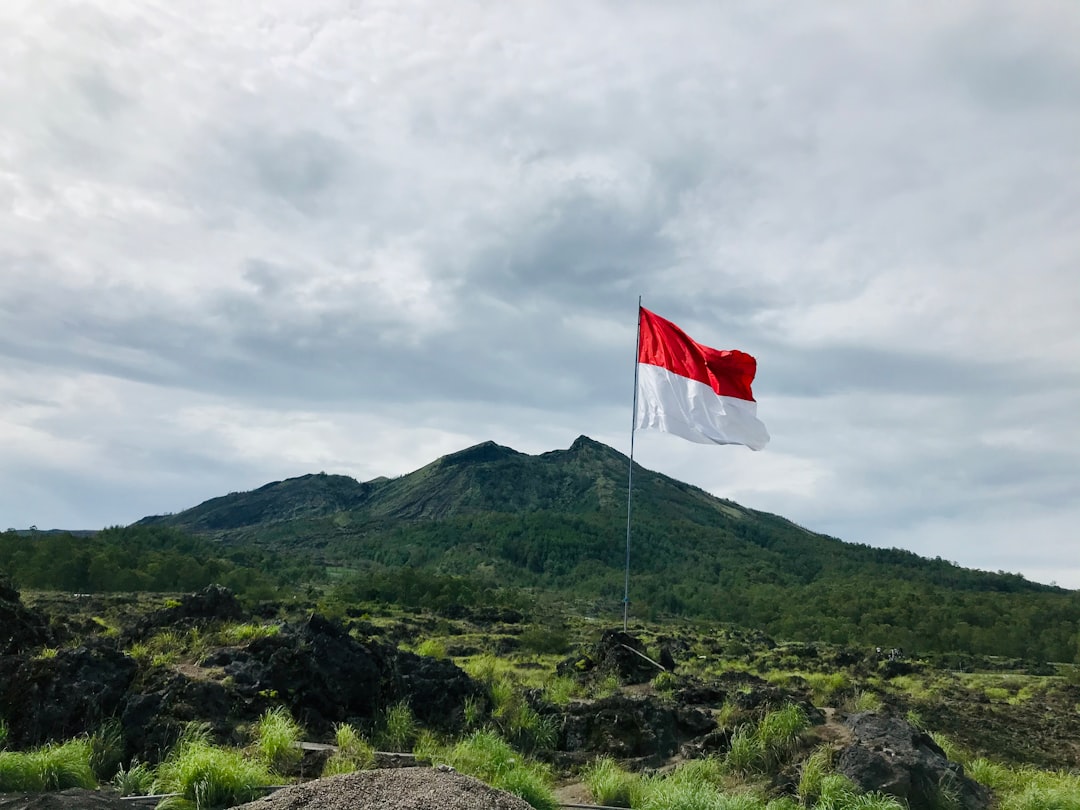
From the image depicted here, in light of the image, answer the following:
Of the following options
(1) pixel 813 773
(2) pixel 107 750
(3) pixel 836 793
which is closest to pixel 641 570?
(1) pixel 813 773

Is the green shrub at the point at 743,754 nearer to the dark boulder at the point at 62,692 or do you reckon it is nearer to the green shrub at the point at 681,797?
the green shrub at the point at 681,797

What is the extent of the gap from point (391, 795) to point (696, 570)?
127 metres

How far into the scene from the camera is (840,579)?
120 meters

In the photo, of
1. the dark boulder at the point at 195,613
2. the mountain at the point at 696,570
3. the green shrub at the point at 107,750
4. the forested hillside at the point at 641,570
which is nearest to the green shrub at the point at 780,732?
the green shrub at the point at 107,750

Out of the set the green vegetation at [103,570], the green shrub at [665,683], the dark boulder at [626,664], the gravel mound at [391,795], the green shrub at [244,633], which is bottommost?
the gravel mound at [391,795]

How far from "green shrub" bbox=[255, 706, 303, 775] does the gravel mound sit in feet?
6.90

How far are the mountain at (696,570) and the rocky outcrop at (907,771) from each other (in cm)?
Result: 5725

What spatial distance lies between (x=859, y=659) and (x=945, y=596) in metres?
62.3

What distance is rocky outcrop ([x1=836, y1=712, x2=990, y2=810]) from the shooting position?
30.5ft

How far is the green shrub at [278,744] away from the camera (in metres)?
9.35

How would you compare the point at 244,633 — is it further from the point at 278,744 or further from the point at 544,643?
the point at 544,643

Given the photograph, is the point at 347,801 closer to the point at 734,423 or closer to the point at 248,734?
the point at 248,734

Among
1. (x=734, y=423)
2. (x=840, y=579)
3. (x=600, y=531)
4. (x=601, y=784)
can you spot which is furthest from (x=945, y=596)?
(x=601, y=784)

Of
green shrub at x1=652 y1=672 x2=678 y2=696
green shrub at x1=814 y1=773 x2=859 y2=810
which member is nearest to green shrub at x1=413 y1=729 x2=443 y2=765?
green shrub at x1=814 y1=773 x2=859 y2=810
